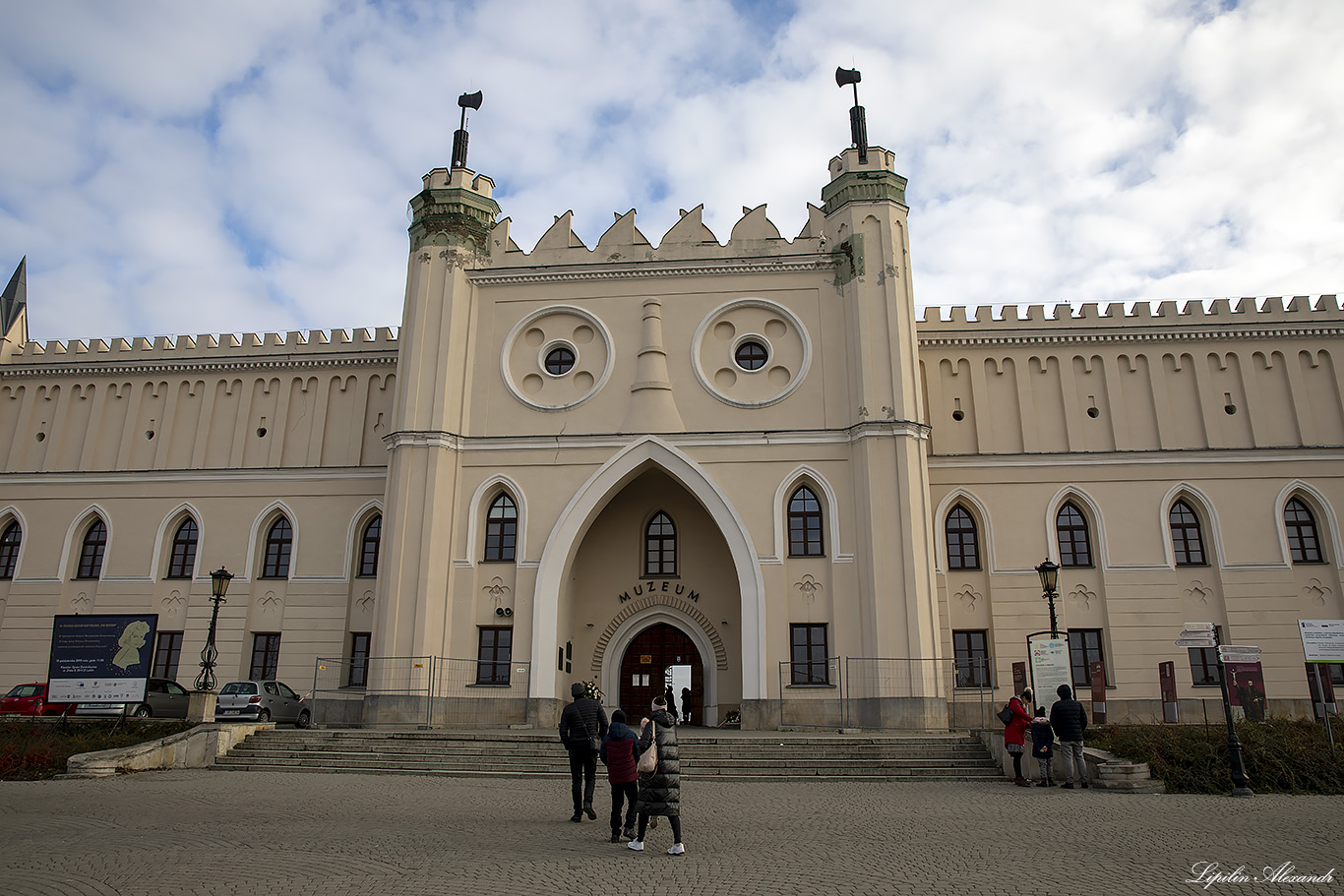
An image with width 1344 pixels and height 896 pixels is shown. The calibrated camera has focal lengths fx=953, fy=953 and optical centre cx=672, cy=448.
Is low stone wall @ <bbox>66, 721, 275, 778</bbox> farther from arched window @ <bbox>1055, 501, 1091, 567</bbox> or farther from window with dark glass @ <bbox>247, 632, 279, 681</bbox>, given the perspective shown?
arched window @ <bbox>1055, 501, 1091, 567</bbox>

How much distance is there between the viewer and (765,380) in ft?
77.7

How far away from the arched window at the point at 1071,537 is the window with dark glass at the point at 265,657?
66.9 feet

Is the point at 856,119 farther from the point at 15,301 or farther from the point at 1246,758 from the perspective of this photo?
the point at 15,301

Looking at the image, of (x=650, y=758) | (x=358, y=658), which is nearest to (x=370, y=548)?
(x=358, y=658)

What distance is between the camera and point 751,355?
2414 centimetres

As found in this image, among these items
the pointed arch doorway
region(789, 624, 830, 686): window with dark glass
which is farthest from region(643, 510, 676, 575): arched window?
region(789, 624, 830, 686): window with dark glass

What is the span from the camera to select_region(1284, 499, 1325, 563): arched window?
2364 cm

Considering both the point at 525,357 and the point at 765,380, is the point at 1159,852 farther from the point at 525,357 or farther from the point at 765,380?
the point at 525,357

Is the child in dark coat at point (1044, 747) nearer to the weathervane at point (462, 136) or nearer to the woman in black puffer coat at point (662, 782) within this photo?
the woman in black puffer coat at point (662, 782)

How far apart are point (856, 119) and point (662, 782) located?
20.8 meters

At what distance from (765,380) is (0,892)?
1880 centimetres

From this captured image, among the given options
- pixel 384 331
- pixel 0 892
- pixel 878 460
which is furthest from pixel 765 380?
pixel 0 892

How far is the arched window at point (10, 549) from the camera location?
2678cm

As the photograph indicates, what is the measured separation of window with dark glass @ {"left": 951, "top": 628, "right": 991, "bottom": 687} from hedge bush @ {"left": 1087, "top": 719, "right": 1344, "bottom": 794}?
8.69 meters
